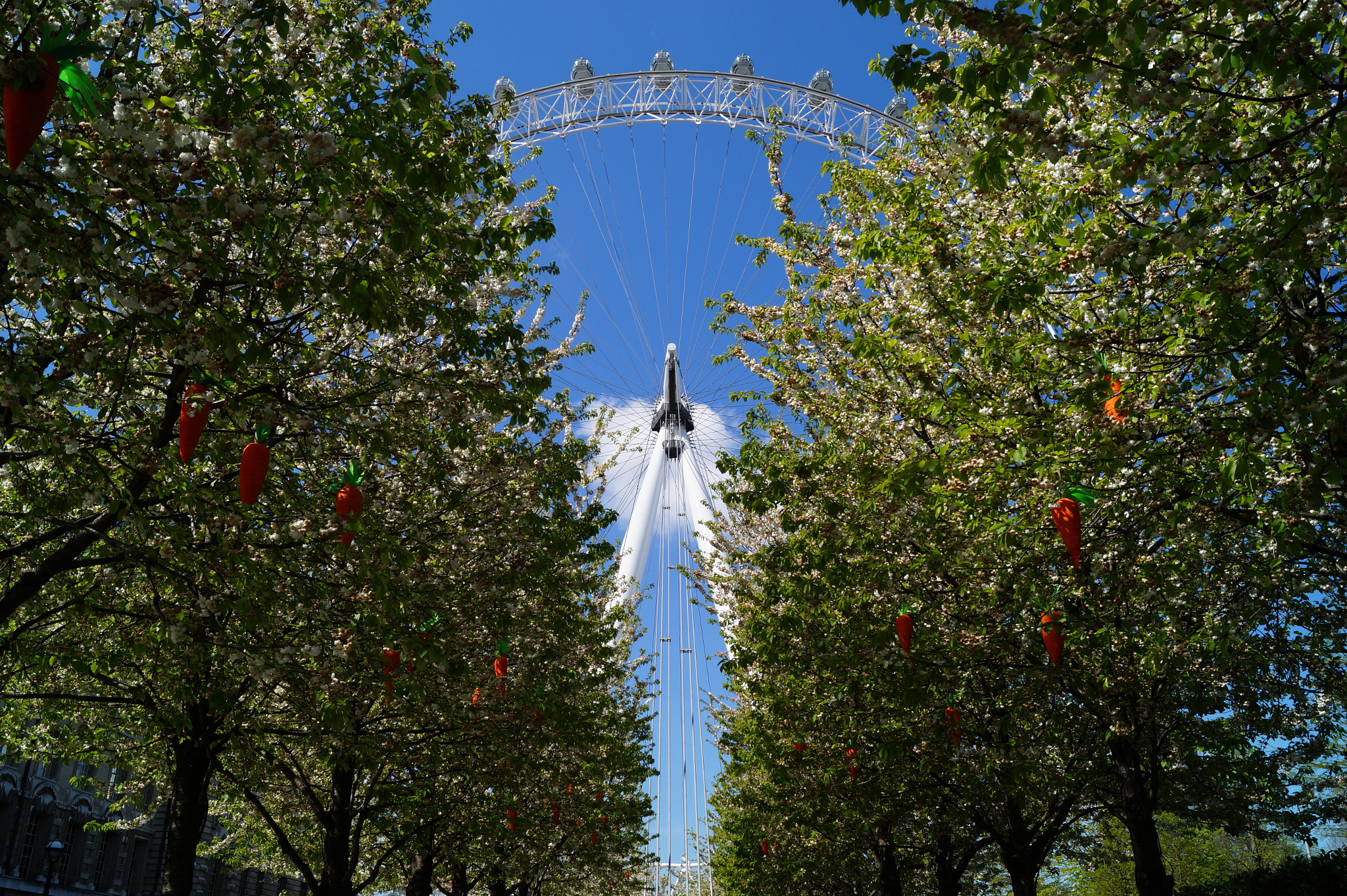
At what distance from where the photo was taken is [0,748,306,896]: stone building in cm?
2994

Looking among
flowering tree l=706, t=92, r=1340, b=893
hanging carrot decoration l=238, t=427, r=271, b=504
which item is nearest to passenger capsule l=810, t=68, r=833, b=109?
flowering tree l=706, t=92, r=1340, b=893

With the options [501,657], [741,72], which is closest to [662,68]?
[741,72]

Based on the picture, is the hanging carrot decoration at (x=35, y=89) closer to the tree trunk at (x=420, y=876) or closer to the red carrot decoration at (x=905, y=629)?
the red carrot decoration at (x=905, y=629)

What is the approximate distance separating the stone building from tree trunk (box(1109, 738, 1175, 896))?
2370 cm

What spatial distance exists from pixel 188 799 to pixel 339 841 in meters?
3.46

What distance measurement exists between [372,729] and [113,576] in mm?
6811

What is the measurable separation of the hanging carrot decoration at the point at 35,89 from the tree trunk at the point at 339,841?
474 inches

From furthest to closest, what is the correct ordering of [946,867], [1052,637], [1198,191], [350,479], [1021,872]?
[946,867] → [1021,872] → [1052,637] → [350,479] → [1198,191]

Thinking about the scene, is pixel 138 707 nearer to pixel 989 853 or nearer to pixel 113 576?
pixel 113 576

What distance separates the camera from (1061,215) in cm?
761

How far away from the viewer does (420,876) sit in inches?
726

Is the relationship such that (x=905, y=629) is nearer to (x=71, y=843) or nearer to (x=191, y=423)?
(x=191, y=423)

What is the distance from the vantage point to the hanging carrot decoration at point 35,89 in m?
4.17

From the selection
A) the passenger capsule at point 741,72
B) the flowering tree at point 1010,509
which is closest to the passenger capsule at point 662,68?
the passenger capsule at point 741,72
